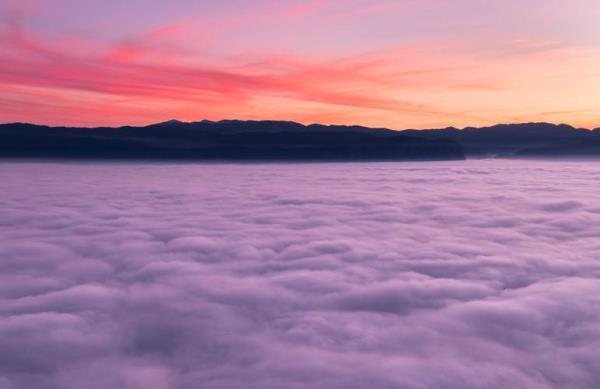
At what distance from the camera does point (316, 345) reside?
6.20 m

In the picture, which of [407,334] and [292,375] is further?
[407,334]

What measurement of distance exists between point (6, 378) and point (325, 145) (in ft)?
412

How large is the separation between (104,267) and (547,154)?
174m

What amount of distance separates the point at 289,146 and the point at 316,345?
12613 centimetres

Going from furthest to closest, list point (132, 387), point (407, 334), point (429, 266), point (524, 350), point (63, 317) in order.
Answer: point (429, 266) → point (63, 317) → point (407, 334) → point (524, 350) → point (132, 387)

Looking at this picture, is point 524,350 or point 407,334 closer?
point 524,350

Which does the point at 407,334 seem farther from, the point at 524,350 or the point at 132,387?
the point at 132,387

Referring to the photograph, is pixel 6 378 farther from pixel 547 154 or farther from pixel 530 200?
pixel 547 154

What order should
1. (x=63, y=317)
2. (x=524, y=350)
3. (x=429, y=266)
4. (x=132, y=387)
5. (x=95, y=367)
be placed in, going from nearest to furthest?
1. (x=132, y=387)
2. (x=95, y=367)
3. (x=524, y=350)
4. (x=63, y=317)
5. (x=429, y=266)

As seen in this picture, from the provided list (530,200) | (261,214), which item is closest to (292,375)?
(261,214)

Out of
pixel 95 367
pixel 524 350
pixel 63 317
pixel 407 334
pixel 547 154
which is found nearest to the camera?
pixel 95 367

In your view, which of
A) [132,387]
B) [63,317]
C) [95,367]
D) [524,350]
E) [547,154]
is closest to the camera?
[132,387]

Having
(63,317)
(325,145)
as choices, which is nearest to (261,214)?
(63,317)

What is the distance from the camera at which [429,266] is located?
1021 cm
